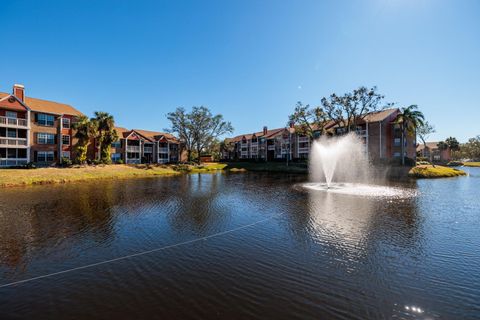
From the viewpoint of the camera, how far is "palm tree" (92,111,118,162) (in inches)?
1934

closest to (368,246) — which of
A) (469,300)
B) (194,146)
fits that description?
(469,300)

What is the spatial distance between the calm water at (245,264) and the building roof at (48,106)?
132 feet

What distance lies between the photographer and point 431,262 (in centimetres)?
844

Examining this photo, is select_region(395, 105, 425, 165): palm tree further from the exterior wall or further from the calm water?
the exterior wall

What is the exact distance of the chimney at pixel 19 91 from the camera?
42612mm

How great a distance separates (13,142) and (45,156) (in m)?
5.50

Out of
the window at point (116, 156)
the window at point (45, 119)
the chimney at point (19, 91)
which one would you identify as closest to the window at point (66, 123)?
the window at point (45, 119)

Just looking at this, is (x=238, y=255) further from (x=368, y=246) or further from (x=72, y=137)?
(x=72, y=137)

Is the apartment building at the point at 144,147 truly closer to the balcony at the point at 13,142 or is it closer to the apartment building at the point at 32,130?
the apartment building at the point at 32,130

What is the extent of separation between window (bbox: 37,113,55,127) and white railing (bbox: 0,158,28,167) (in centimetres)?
817

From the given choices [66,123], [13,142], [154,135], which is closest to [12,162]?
[13,142]

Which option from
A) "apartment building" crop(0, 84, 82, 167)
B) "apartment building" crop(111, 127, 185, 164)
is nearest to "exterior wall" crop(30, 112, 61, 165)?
"apartment building" crop(0, 84, 82, 167)

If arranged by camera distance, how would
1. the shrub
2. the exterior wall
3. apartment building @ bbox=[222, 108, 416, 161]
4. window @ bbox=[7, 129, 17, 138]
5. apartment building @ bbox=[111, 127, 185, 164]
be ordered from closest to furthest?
window @ bbox=[7, 129, 17, 138] < the exterior wall < the shrub < apartment building @ bbox=[222, 108, 416, 161] < apartment building @ bbox=[111, 127, 185, 164]

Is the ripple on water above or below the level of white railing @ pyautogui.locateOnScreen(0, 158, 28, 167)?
below
